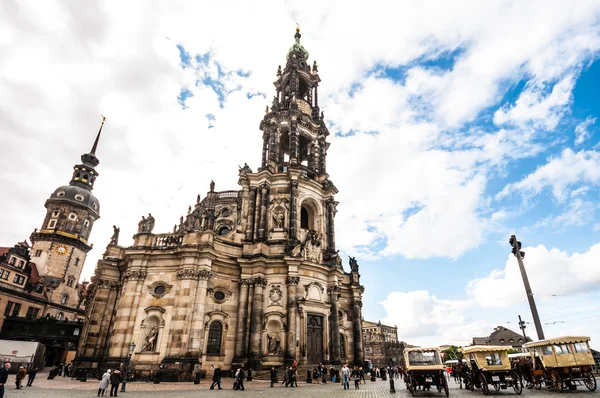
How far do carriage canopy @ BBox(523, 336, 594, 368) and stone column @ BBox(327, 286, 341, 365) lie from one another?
1552cm

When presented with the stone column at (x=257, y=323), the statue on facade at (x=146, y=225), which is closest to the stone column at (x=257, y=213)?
the stone column at (x=257, y=323)

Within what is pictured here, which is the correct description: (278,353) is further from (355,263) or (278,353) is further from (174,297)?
(355,263)

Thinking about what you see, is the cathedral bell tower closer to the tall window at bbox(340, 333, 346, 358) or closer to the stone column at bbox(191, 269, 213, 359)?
the stone column at bbox(191, 269, 213, 359)

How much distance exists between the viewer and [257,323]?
25781mm

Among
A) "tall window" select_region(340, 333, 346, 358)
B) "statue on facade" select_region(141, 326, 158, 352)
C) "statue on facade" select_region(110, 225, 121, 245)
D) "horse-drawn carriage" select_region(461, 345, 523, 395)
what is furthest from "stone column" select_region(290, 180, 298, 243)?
"horse-drawn carriage" select_region(461, 345, 523, 395)

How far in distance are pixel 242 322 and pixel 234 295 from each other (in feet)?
7.75

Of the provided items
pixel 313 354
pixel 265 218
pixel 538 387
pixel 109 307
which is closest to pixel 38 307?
pixel 109 307

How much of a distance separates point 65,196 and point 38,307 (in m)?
21.4

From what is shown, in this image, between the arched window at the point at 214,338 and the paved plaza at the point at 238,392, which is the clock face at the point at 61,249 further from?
the arched window at the point at 214,338

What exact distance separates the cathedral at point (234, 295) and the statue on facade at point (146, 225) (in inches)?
3.1

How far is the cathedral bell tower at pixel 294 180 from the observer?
3086 centimetres

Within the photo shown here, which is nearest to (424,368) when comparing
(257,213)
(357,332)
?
(357,332)

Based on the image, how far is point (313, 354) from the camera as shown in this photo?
1053 inches

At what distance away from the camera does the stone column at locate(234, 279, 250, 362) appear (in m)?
25.3
